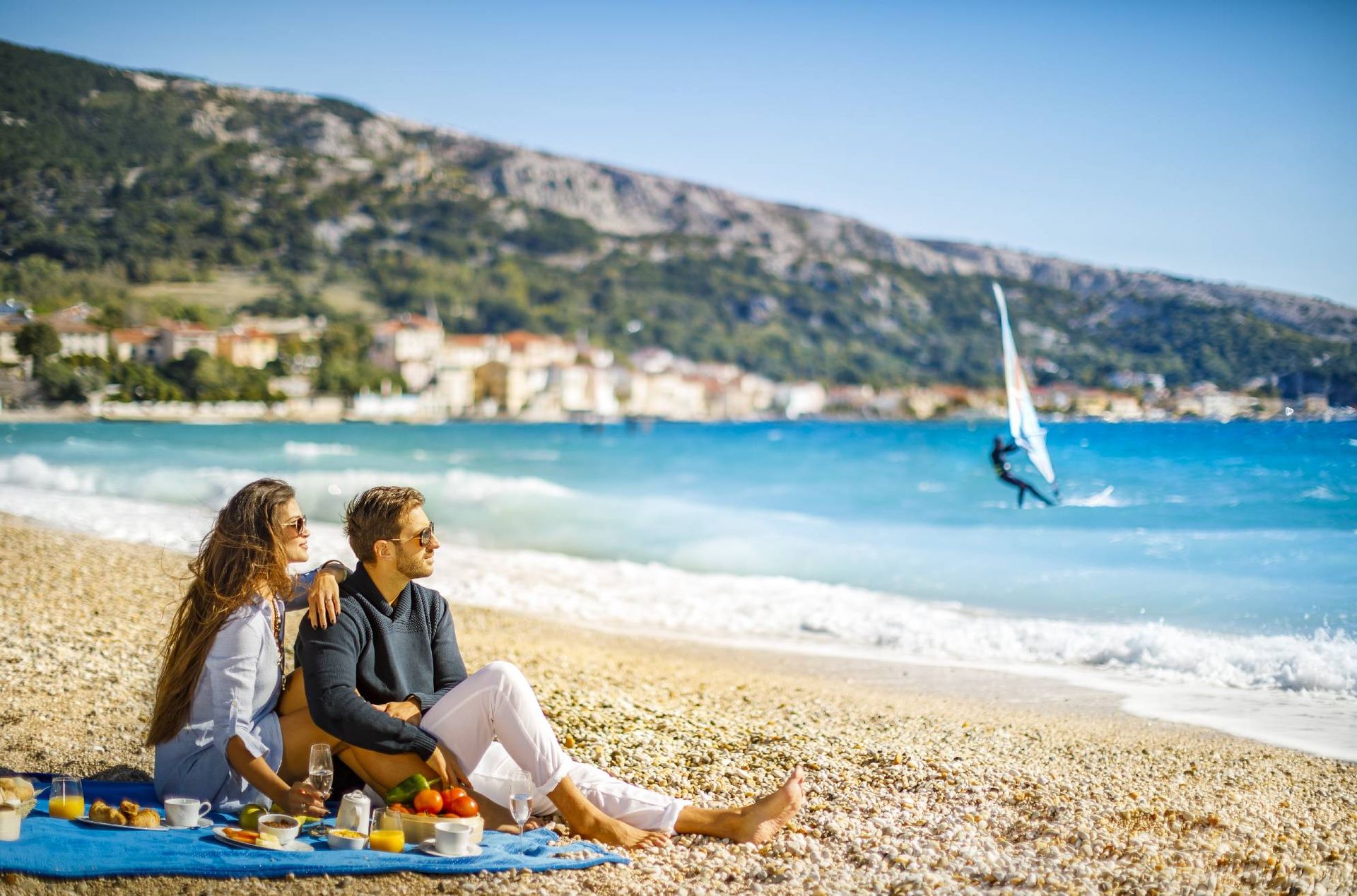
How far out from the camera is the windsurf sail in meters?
10.1

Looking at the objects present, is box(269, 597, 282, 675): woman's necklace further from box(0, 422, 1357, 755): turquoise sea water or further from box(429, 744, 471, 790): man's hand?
box(0, 422, 1357, 755): turquoise sea water

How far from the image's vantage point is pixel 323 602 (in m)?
3.05

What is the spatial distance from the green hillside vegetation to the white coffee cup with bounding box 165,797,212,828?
17.4 m

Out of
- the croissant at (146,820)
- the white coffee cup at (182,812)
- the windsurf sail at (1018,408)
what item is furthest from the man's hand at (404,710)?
the windsurf sail at (1018,408)

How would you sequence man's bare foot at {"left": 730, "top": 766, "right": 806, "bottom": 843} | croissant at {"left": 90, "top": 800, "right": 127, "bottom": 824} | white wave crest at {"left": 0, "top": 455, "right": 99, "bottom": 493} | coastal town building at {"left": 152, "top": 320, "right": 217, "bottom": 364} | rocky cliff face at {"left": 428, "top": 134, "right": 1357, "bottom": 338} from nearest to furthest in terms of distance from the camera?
croissant at {"left": 90, "top": 800, "right": 127, "bottom": 824} < man's bare foot at {"left": 730, "top": 766, "right": 806, "bottom": 843} < white wave crest at {"left": 0, "top": 455, "right": 99, "bottom": 493} < coastal town building at {"left": 152, "top": 320, "right": 217, "bottom": 364} < rocky cliff face at {"left": 428, "top": 134, "right": 1357, "bottom": 338}

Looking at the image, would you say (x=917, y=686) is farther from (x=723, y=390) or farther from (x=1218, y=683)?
(x=723, y=390)

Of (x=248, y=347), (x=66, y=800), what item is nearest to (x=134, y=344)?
(x=248, y=347)

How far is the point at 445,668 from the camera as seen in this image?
3486 mm

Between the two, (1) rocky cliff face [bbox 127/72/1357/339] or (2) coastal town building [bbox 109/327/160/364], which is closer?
(2) coastal town building [bbox 109/327/160/364]

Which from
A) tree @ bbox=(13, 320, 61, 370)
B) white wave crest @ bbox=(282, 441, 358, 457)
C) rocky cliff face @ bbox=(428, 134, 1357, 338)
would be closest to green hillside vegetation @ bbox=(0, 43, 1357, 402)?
tree @ bbox=(13, 320, 61, 370)

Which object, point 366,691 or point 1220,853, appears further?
point 1220,853

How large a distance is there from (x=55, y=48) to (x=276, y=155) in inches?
1613

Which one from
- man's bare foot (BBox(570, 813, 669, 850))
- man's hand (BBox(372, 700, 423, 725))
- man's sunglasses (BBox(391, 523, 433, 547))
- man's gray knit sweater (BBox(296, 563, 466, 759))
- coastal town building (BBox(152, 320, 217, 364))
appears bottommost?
man's bare foot (BBox(570, 813, 669, 850))

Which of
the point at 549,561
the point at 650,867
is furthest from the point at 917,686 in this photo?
the point at 549,561
